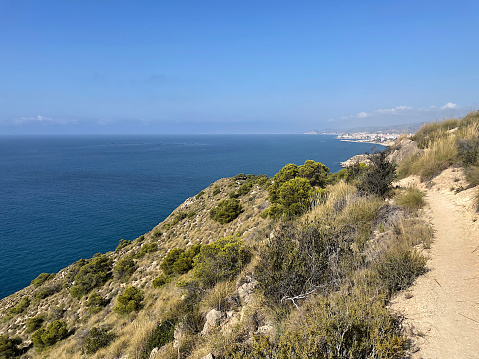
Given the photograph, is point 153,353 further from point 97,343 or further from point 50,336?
point 50,336

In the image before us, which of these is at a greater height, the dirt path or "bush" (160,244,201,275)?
the dirt path

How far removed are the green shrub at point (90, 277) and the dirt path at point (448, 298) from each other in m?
25.0

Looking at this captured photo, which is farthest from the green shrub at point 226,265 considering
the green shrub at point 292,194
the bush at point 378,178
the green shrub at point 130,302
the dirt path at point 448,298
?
the green shrub at point 130,302

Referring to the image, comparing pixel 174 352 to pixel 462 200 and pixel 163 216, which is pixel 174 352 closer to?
pixel 462 200

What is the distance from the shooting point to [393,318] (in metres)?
3.61

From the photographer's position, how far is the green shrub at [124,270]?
2157cm

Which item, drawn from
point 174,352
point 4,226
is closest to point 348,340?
point 174,352

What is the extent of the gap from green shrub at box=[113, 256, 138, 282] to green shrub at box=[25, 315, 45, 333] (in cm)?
579

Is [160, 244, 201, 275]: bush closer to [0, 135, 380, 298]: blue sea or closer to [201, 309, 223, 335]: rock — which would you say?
[201, 309, 223, 335]: rock

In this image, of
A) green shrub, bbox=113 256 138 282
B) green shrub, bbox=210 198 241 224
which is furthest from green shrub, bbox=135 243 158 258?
green shrub, bbox=210 198 241 224

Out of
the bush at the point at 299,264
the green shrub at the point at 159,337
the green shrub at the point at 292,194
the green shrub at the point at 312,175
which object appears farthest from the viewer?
the green shrub at the point at 312,175

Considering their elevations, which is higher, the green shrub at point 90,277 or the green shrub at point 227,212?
the green shrub at point 227,212

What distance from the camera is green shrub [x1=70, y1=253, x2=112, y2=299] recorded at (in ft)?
68.3

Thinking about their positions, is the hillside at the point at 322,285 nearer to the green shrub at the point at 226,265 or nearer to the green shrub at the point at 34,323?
the green shrub at the point at 226,265
